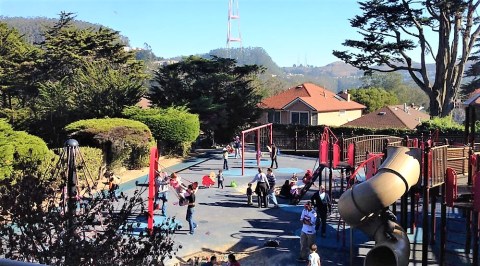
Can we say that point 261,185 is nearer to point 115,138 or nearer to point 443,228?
point 443,228

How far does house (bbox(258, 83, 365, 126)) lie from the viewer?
5025cm

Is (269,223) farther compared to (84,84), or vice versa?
(84,84)

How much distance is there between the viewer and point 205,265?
39.8 ft

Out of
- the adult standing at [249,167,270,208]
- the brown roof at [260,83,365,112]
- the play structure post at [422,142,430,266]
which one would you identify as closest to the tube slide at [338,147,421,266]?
the play structure post at [422,142,430,266]

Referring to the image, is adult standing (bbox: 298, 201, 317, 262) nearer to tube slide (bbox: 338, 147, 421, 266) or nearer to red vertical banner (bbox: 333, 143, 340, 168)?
tube slide (bbox: 338, 147, 421, 266)

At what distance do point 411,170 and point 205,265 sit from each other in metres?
5.25

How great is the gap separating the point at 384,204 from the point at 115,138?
17983mm

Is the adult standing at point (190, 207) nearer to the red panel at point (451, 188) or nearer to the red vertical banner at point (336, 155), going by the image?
the red vertical banner at point (336, 155)

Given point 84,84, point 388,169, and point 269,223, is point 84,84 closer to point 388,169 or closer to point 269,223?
point 269,223

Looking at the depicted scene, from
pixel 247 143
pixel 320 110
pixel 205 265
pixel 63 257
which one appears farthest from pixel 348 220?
pixel 320 110

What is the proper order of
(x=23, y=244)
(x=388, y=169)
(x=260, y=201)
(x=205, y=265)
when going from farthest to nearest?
(x=260, y=201)
(x=205, y=265)
(x=388, y=169)
(x=23, y=244)

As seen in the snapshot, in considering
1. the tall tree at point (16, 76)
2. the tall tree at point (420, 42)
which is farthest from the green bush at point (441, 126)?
the tall tree at point (16, 76)

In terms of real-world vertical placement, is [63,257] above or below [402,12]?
below

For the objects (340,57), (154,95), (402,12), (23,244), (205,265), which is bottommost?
(205,265)
